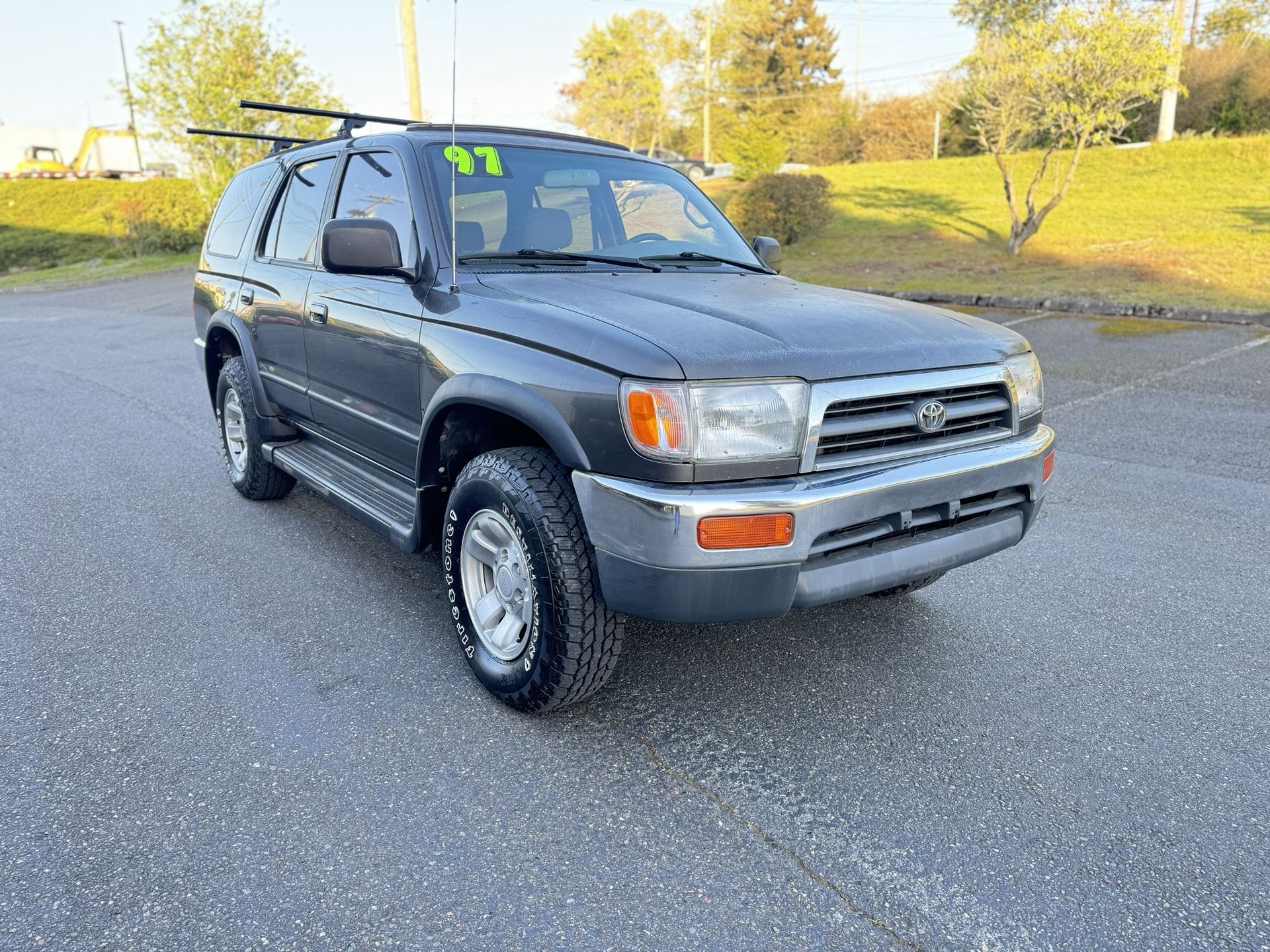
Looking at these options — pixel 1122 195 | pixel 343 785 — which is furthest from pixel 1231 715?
pixel 1122 195

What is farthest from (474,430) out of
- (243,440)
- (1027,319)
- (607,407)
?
(1027,319)

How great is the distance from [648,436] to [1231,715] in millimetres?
2180

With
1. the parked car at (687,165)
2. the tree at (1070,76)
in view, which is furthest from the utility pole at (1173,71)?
the parked car at (687,165)

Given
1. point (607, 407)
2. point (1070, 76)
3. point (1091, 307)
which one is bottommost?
point (1091, 307)

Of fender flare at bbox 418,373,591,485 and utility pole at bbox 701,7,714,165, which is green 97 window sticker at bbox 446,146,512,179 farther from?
utility pole at bbox 701,7,714,165

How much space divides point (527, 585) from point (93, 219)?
32.5 meters

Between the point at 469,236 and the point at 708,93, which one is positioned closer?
the point at 469,236

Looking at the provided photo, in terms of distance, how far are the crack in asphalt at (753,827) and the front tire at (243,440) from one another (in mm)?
2862

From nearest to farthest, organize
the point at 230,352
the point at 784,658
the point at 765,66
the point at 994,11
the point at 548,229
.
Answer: the point at 784,658, the point at 548,229, the point at 230,352, the point at 994,11, the point at 765,66

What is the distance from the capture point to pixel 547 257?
364cm

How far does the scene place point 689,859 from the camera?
7.82ft

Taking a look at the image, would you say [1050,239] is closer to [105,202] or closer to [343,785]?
[343,785]

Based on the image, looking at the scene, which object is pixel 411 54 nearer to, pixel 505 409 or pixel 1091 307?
pixel 1091 307

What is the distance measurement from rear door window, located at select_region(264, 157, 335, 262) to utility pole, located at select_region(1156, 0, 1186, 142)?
14.0m
